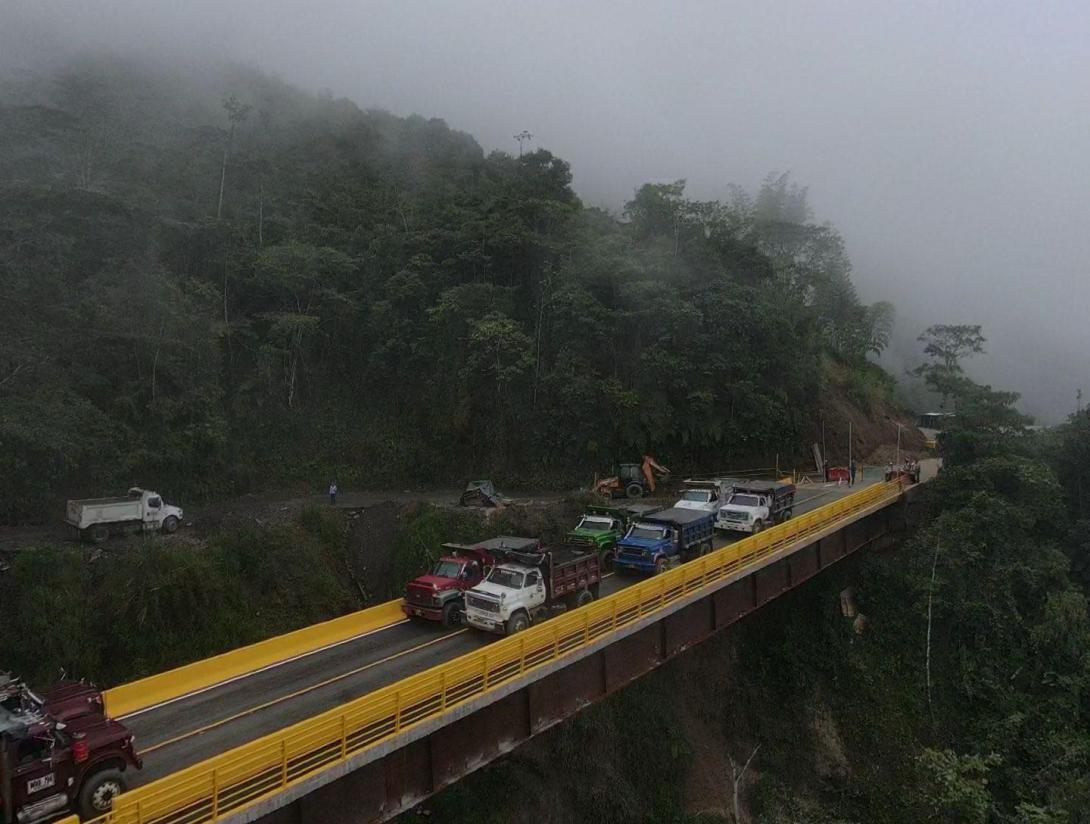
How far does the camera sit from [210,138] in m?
52.5

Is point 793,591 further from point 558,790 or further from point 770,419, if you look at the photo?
point 558,790

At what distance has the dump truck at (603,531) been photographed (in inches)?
909

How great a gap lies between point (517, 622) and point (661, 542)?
6.59 m

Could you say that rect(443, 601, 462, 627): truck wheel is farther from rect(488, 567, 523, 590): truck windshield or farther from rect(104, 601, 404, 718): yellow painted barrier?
rect(104, 601, 404, 718): yellow painted barrier

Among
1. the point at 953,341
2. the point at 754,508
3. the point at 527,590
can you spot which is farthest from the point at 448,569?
the point at 953,341

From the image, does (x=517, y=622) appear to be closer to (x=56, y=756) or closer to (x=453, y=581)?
(x=453, y=581)

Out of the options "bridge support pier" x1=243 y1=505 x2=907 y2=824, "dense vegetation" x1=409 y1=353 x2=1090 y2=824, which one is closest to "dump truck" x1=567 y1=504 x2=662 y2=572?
"bridge support pier" x1=243 y1=505 x2=907 y2=824

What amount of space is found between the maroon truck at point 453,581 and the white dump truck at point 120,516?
11756mm

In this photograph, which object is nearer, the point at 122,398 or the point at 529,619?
the point at 529,619

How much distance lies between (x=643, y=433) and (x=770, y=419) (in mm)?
8197

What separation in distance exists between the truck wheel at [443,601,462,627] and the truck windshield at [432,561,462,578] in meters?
0.86

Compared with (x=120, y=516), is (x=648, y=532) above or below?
above

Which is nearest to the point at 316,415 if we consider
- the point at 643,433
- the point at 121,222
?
the point at 121,222

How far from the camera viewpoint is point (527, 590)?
56.7 feet
